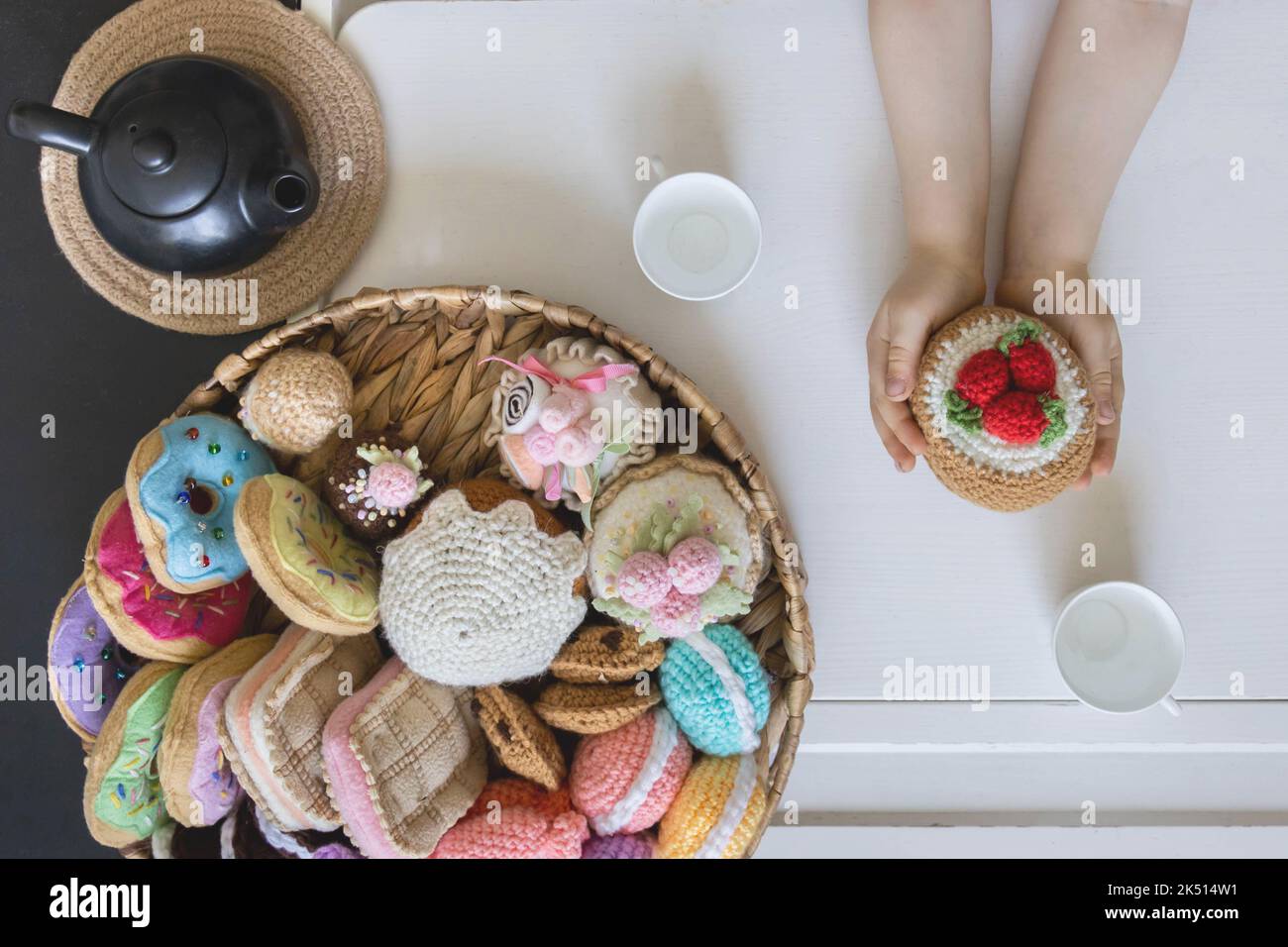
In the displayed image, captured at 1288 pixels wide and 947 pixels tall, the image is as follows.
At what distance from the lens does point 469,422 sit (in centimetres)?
81

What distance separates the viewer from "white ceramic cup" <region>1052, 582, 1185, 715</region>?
779mm

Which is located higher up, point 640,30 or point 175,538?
point 640,30

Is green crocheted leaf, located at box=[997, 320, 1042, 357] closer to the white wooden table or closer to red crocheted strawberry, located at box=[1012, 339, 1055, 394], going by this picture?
red crocheted strawberry, located at box=[1012, 339, 1055, 394]

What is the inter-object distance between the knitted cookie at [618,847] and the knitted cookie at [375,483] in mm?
298

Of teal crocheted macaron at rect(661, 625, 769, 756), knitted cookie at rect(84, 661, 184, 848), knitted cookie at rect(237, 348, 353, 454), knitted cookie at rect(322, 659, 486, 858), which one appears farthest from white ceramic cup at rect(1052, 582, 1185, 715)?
knitted cookie at rect(84, 661, 184, 848)

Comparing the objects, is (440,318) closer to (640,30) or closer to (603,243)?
(603,243)

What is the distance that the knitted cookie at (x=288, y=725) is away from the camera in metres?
0.69

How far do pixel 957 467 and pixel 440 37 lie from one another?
0.58 metres

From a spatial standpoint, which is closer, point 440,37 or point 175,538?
point 175,538

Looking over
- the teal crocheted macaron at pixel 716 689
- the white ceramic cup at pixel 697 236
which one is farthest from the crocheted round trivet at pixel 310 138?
the teal crocheted macaron at pixel 716 689

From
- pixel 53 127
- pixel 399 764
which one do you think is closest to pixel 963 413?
pixel 399 764

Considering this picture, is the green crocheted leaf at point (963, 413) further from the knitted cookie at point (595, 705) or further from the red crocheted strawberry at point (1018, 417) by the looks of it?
the knitted cookie at point (595, 705)

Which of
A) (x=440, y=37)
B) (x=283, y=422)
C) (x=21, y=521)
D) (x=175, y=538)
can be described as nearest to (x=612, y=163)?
(x=440, y=37)

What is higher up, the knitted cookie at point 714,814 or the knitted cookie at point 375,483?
the knitted cookie at point 375,483
